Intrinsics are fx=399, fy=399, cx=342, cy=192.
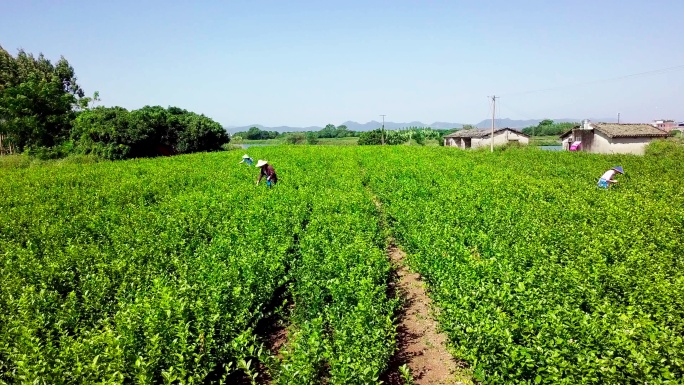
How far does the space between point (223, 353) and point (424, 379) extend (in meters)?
2.92

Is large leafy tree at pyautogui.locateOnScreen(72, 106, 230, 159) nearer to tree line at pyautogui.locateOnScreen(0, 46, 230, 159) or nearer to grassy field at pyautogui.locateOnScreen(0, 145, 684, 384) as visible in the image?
tree line at pyautogui.locateOnScreen(0, 46, 230, 159)

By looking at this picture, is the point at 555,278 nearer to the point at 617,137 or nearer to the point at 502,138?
the point at 617,137

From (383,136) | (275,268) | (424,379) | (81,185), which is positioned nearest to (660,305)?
(424,379)

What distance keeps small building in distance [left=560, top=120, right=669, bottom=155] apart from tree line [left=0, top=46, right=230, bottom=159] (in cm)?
4175

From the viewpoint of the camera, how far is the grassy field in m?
4.47

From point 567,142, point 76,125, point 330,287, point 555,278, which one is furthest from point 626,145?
point 76,125

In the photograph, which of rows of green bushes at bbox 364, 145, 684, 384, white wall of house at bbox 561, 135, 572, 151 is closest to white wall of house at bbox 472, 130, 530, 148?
white wall of house at bbox 561, 135, 572, 151

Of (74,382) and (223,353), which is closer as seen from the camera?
(74,382)

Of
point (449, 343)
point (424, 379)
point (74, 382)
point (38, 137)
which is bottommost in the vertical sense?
point (424, 379)

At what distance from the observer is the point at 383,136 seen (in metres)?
71.1

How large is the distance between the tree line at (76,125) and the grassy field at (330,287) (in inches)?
945

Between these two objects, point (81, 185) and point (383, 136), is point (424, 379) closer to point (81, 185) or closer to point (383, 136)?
point (81, 185)

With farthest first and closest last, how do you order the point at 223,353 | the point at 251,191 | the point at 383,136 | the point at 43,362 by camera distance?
the point at 383,136 < the point at 251,191 < the point at 223,353 < the point at 43,362

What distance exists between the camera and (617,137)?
39094 mm
